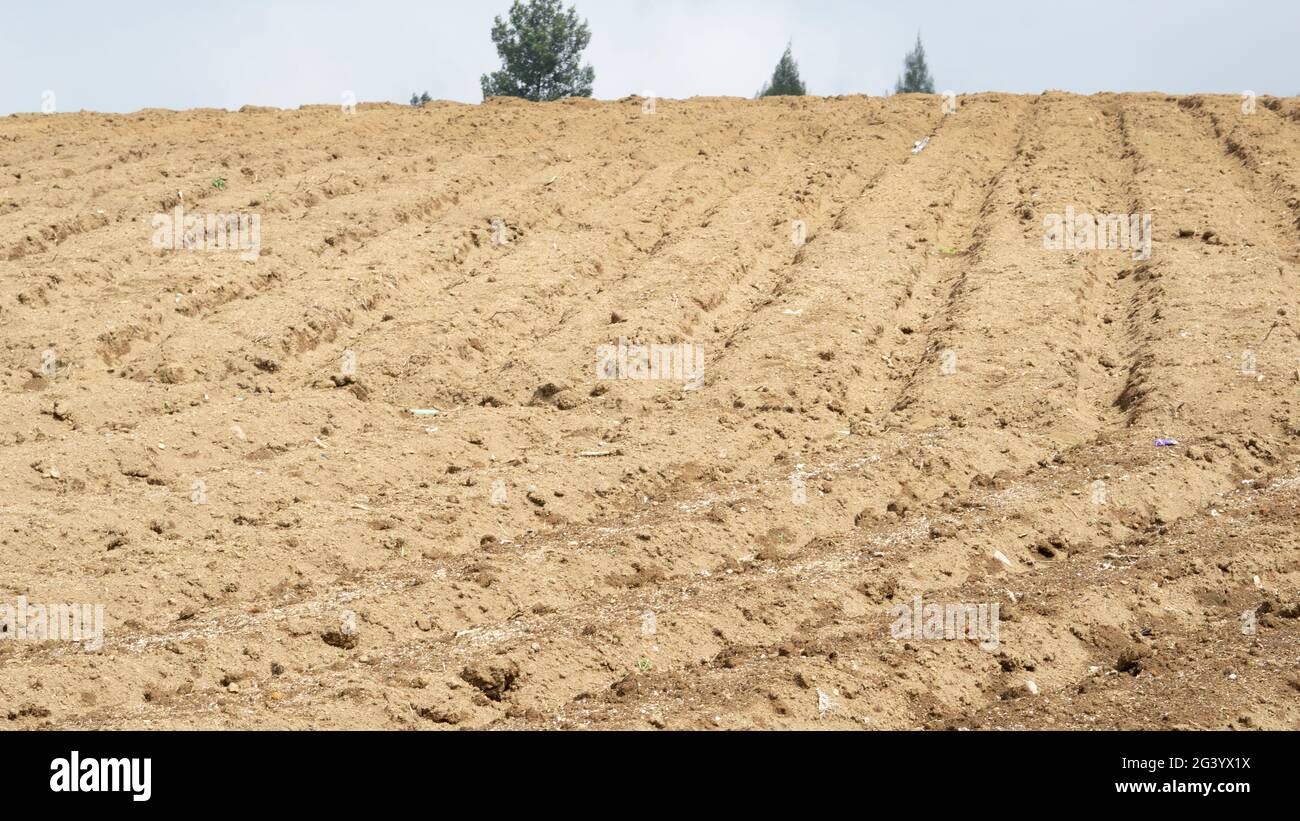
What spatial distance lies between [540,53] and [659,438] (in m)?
43.7

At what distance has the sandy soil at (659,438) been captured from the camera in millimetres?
5832

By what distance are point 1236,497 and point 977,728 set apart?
3333mm

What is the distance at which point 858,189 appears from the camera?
48.4 feet

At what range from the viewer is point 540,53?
50.1m

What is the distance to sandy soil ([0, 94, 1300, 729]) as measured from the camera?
583 centimetres

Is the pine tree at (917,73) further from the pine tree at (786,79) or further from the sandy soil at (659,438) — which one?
the sandy soil at (659,438)

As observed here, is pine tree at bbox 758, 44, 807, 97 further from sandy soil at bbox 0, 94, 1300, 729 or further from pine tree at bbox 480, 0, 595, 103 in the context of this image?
sandy soil at bbox 0, 94, 1300, 729

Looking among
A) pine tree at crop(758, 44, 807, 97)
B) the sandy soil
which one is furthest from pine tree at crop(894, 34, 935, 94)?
the sandy soil

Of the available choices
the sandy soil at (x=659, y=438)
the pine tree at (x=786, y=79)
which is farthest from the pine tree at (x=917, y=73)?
the sandy soil at (x=659, y=438)

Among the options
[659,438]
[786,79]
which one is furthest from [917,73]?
[659,438]

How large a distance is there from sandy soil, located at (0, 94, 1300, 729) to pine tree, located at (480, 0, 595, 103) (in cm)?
3533

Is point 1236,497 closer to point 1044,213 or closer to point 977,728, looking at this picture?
point 977,728

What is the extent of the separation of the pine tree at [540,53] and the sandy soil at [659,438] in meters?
35.3
